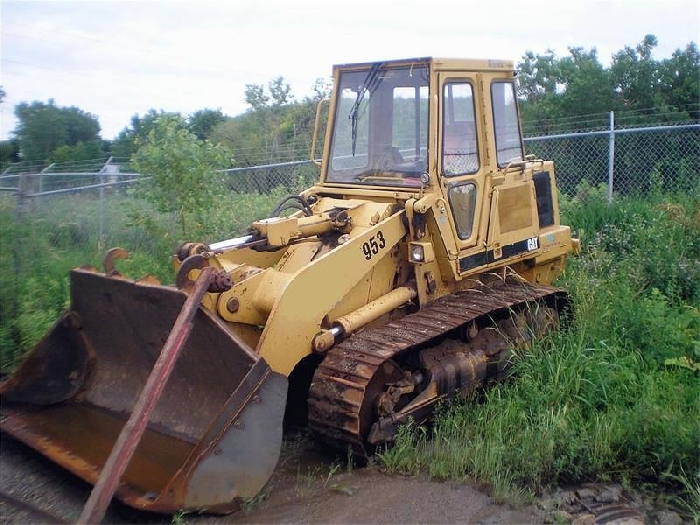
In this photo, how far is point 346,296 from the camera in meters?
5.63

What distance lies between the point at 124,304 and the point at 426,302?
2270 millimetres

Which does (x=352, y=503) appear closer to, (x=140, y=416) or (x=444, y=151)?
(x=140, y=416)

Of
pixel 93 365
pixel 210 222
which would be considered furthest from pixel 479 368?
pixel 210 222

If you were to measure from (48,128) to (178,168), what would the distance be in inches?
147

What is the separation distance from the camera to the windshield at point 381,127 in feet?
20.2

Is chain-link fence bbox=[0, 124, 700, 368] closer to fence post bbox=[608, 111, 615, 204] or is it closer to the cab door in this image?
fence post bbox=[608, 111, 615, 204]

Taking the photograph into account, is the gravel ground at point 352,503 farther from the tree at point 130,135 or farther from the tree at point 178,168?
the tree at point 130,135

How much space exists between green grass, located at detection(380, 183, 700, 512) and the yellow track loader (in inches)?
9.7

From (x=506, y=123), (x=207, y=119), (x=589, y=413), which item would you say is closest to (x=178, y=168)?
(x=506, y=123)

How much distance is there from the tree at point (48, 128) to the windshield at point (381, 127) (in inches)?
231

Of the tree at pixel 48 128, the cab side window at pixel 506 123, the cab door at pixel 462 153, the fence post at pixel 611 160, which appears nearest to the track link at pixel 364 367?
the cab door at pixel 462 153

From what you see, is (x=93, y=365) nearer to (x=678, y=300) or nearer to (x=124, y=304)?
(x=124, y=304)

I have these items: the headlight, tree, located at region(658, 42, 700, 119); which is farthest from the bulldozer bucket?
tree, located at region(658, 42, 700, 119)

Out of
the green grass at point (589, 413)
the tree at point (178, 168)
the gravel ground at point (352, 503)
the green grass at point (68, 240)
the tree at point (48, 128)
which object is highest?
the tree at point (48, 128)
